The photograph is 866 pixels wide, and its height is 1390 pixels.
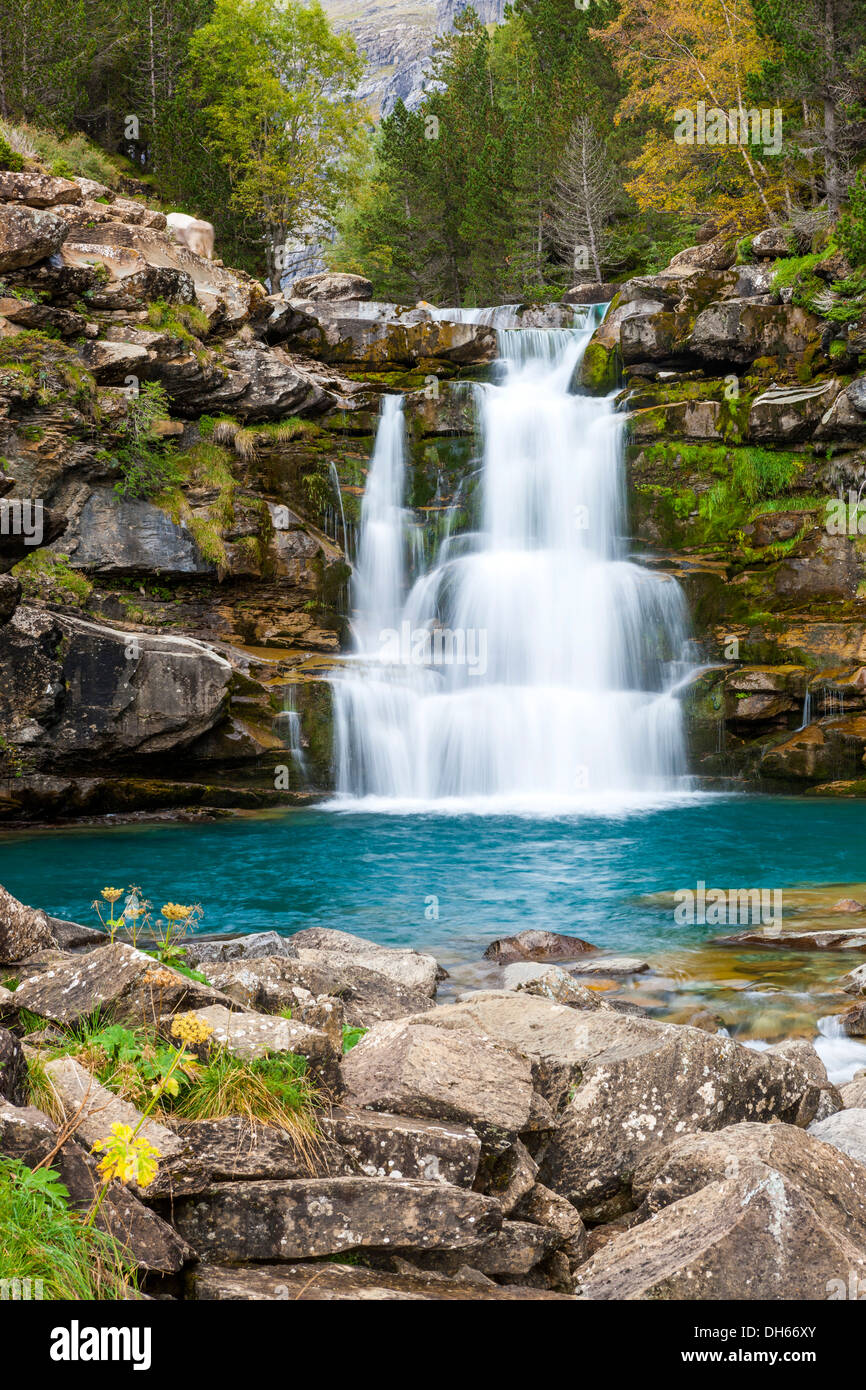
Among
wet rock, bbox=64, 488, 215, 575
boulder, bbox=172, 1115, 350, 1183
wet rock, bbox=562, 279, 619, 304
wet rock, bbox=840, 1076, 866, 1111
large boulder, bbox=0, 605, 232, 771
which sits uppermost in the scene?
wet rock, bbox=562, 279, 619, 304

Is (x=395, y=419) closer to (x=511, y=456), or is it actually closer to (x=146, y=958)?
(x=511, y=456)

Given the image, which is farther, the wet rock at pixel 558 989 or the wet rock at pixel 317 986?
the wet rock at pixel 558 989

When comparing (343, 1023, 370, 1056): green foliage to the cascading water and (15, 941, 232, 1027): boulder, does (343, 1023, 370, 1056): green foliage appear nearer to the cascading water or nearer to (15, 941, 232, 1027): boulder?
(15, 941, 232, 1027): boulder

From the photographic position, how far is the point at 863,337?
22406 millimetres

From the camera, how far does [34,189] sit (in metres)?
21.3

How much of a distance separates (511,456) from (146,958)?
72.2 feet

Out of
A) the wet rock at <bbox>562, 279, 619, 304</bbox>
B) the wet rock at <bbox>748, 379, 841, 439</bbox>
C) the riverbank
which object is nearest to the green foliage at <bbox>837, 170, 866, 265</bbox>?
the wet rock at <bbox>748, 379, 841, 439</bbox>

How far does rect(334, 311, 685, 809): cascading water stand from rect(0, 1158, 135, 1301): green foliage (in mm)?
16417

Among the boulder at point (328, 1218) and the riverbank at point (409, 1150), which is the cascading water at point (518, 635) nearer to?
the riverbank at point (409, 1150)

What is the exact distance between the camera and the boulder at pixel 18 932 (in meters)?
5.66

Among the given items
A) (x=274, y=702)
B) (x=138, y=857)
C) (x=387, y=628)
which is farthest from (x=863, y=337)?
(x=138, y=857)

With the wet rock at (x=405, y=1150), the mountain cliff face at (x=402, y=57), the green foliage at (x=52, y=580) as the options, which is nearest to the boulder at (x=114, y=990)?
the wet rock at (x=405, y=1150)

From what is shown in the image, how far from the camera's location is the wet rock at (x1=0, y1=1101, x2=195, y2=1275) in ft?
10.3

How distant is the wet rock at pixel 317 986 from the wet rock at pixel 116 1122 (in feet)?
4.64
